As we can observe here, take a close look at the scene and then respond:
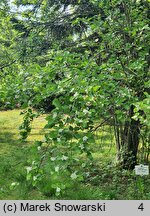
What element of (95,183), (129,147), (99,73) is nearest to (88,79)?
(99,73)

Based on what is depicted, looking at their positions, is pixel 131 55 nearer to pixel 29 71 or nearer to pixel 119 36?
pixel 119 36

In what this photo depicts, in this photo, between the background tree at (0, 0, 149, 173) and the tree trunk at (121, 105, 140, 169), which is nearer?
the background tree at (0, 0, 149, 173)

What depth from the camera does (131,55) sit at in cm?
467


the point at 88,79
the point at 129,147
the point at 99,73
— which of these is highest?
the point at 99,73

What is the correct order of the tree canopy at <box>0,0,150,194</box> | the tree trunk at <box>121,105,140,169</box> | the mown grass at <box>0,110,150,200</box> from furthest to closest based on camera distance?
the tree trunk at <box>121,105,140,169</box> < the mown grass at <box>0,110,150,200</box> < the tree canopy at <box>0,0,150,194</box>

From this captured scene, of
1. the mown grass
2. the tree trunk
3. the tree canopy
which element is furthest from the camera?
the tree trunk

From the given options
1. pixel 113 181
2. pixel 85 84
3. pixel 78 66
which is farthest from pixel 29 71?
pixel 113 181

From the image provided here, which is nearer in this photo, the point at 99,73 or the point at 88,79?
the point at 88,79

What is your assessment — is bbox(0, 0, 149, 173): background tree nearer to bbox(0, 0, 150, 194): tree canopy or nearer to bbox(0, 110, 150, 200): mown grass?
bbox(0, 0, 150, 194): tree canopy

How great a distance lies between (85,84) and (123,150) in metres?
2.67

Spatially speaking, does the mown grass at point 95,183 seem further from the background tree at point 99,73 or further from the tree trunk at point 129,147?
the background tree at point 99,73

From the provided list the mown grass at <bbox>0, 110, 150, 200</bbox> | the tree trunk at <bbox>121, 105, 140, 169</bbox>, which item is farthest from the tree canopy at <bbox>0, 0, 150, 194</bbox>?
the mown grass at <bbox>0, 110, 150, 200</bbox>

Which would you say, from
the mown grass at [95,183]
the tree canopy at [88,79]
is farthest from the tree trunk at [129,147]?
the mown grass at [95,183]

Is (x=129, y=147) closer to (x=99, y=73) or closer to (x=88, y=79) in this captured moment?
(x=99, y=73)
